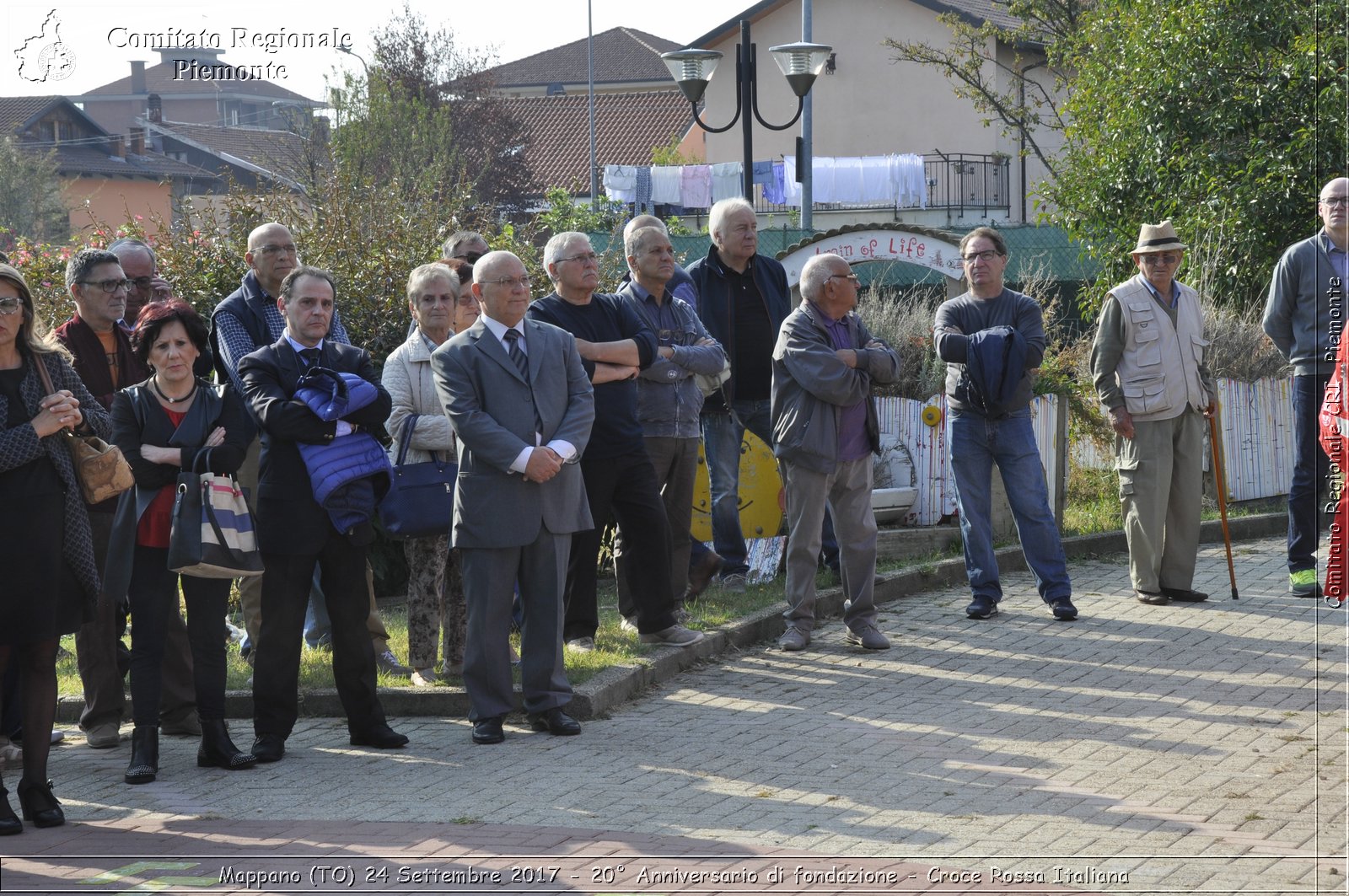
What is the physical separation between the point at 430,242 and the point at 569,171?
180 feet

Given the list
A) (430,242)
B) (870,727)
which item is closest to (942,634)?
(870,727)

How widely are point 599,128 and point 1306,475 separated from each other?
203 ft

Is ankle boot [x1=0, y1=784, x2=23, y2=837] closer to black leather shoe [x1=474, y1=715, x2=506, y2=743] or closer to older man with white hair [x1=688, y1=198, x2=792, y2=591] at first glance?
black leather shoe [x1=474, y1=715, x2=506, y2=743]

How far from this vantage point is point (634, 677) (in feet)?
24.7

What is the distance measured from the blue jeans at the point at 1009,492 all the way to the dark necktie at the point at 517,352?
11.1ft

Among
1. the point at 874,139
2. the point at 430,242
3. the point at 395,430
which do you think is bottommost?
the point at 395,430

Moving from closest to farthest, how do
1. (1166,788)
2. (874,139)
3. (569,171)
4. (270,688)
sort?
(1166,788) → (270,688) → (874,139) → (569,171)

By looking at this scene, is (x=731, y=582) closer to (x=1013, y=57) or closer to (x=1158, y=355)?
(x=1158, y=355)

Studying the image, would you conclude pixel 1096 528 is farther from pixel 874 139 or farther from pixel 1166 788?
pixel 874 139

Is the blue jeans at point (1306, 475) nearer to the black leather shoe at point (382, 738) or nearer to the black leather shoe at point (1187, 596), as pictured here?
the black leather shoe at point (1187, 596)

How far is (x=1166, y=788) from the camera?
5738 mm

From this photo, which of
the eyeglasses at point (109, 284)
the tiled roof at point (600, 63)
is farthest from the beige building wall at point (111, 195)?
the eyeglasses at point (109, 284)

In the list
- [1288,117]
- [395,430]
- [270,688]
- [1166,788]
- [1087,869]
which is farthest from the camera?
[1288,117]

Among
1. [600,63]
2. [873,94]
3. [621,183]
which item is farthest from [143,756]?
[600,63]
